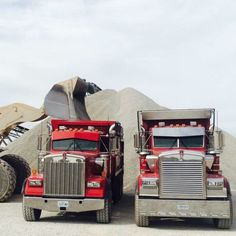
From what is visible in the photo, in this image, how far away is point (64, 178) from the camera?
11.8 meters

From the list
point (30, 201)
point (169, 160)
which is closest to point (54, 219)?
point (30, 201)

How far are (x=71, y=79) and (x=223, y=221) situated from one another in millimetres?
8593

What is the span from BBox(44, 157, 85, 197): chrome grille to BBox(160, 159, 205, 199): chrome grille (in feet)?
7.66

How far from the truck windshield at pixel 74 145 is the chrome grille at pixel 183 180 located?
3.10 metres

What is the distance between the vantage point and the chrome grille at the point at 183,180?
436 inches

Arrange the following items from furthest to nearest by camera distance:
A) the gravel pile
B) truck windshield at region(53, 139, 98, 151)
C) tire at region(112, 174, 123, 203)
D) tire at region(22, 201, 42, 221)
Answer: the gravel pile → tire at region(112, 174, 123, 203) → truck windshield at region(53, 139, 98, 151) → tire at region(22, 201, 42, 221)

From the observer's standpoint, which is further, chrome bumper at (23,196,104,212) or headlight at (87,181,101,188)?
headlight at (87,181,101,188)

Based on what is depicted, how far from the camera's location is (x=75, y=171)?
1175cm

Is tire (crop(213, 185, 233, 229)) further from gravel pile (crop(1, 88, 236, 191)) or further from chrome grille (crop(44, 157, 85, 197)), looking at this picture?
gravel pile (crop(1, 88, 236, 191))

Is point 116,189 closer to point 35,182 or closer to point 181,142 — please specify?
point 181,142

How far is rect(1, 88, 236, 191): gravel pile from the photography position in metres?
27.1

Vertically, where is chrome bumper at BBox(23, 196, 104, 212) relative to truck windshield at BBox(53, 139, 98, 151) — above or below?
below

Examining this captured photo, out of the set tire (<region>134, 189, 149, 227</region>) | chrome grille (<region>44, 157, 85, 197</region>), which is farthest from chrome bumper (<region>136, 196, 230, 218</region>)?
chrome grille (<region>44, 157, 85, 197</region>)

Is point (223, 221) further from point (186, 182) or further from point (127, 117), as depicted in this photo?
point (127, 117)
